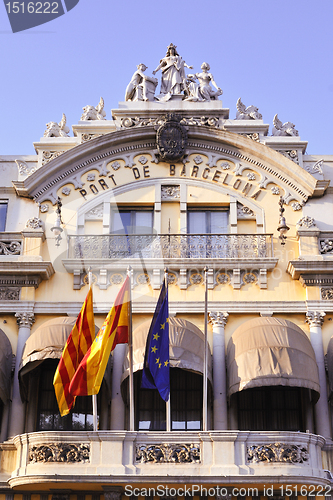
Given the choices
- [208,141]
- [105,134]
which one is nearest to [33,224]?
[105,134]

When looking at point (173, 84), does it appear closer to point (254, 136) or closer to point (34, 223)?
point (254, 136)

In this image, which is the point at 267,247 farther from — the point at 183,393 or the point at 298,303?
the point at 183,393

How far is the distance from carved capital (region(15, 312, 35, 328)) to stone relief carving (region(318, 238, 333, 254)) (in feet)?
27.8

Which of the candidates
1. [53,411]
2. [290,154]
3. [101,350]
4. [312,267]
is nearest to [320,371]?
[312,267]

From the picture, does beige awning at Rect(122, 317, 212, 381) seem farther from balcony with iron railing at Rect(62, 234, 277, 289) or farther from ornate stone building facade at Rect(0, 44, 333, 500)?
balcony with iron railing at Rect(62, 234, 277, 289)

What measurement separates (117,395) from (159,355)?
2.50 m

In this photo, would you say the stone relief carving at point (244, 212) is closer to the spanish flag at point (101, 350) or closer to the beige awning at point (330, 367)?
the beige awning at point (330, 367)

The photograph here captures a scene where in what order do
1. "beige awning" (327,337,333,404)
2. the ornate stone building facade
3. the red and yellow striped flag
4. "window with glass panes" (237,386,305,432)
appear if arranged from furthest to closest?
"window with glass panes" (237,386,305,432) < "beige awning" (327,337,333,404) < the red and yellow striped flag < the ornate stone building facade

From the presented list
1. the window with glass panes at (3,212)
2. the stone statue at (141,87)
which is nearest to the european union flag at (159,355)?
the window with glass panes at (3,212)

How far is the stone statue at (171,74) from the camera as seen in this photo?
2408 cm

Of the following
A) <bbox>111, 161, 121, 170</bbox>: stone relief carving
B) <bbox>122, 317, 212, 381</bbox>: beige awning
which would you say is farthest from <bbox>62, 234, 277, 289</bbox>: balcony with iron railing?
<bbox>111, 161, 121, 170</bbox>: stone relief carving

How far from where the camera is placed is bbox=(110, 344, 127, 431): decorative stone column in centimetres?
1945

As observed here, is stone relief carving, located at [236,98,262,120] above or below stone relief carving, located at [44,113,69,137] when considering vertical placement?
above

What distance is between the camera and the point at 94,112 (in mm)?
23641
